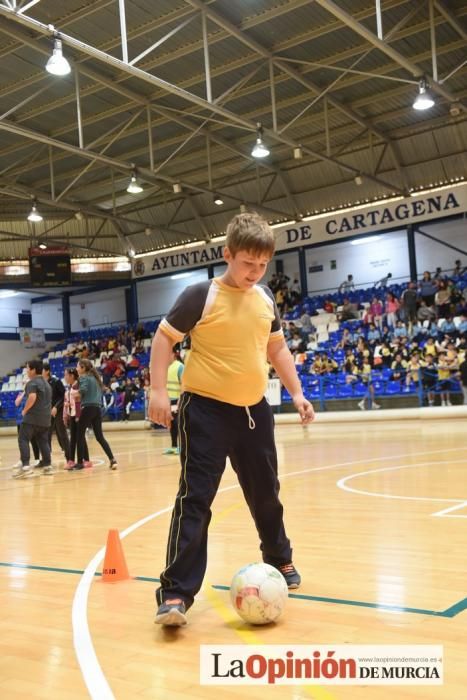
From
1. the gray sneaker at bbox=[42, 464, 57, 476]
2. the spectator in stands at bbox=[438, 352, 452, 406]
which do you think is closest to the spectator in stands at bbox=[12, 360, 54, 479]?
the gray sneaker at bbox=[42, 464, 57, 476]

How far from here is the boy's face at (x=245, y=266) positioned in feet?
11.2

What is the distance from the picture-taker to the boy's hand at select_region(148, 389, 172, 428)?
11.2ft

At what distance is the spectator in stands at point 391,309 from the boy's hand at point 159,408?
2075cm

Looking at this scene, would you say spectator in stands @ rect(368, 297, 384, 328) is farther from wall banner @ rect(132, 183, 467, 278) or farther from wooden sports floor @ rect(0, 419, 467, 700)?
wooden sports floor @ rect(0, 419, 467, 700)

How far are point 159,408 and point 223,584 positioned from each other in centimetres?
125

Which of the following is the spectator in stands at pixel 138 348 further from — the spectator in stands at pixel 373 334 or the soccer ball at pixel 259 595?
the soccer ball at pixel 259 595

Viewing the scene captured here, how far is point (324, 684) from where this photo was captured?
2.51 meters

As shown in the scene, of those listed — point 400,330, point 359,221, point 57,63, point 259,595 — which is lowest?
point 259,595

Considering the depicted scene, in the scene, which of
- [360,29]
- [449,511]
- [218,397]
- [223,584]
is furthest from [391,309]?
[218,397]

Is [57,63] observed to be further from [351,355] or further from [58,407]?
[351,355]

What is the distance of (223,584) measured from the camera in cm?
404

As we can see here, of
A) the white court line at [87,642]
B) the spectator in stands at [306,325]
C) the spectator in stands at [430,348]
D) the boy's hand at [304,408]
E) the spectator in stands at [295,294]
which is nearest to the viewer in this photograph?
the white court line at [87,642]

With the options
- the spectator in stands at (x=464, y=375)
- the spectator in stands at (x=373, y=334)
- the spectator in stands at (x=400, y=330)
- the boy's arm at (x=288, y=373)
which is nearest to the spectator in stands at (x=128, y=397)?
the spectator in stands at (x=373, y=334)

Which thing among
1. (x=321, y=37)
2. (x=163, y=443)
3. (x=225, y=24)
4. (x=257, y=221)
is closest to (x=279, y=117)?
(x=321, y=37)
